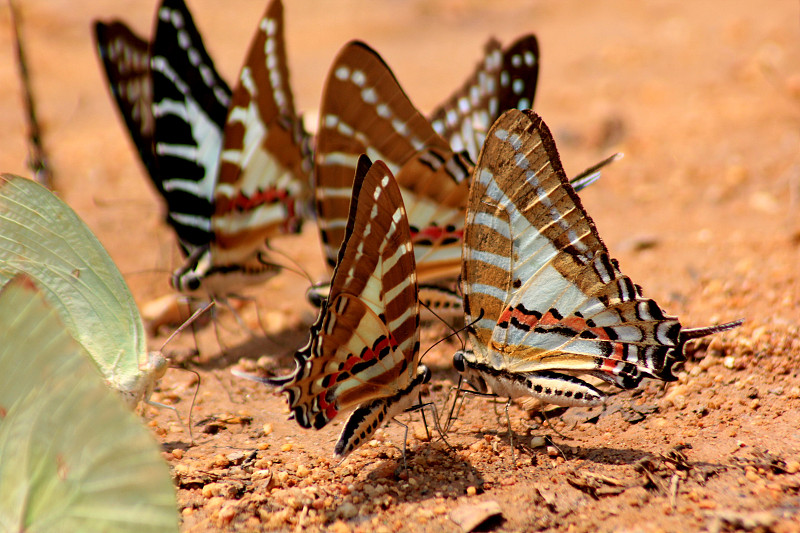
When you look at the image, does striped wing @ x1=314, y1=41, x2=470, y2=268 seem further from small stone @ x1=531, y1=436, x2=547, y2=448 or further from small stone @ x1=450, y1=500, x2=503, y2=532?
small stone @ x1=450, y1=500, x2=503, y2=532

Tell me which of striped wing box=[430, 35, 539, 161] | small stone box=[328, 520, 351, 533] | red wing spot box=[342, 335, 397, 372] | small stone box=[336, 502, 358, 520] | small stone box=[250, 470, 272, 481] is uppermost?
striped wing box=[430, 35, 539, 161]

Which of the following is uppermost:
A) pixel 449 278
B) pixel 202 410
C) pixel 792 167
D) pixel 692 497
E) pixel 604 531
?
pixel 792 167

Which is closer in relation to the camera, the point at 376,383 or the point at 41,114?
the point at 376,383

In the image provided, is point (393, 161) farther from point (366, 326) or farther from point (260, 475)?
point (260, 475)

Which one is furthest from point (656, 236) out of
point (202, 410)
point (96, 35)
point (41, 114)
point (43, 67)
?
point (43, 67)

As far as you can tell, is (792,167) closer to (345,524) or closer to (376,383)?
(376,383)

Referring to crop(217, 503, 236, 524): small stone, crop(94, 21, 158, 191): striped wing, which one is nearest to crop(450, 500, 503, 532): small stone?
crop(217, 503, 236, 524): small stone
